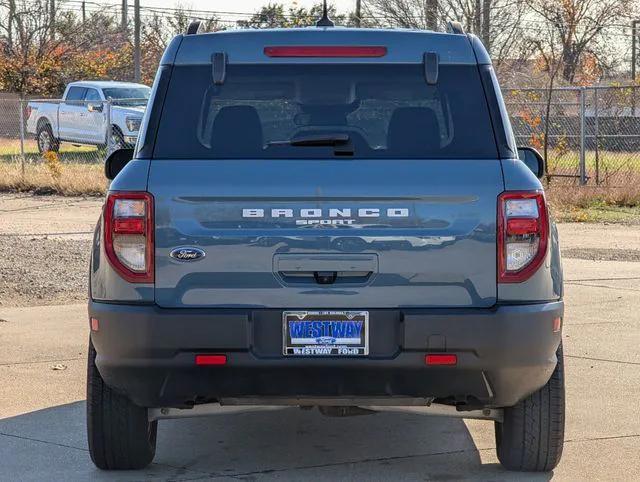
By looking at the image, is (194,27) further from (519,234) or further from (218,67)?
(519,234)

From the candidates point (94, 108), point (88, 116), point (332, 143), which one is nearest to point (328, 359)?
point (332, 143)

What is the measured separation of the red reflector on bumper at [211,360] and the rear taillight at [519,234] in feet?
3.63

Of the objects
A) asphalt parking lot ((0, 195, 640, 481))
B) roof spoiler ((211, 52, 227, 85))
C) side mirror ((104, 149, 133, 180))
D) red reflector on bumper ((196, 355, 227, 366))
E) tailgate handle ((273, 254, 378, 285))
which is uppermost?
roof spoiler ((211, 52, 227, 85))

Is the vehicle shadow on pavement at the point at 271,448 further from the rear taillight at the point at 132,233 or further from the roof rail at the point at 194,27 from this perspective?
the roof rail at the point at 194,27

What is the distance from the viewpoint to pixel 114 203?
5.14 metres

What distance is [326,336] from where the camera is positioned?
16.8 ft

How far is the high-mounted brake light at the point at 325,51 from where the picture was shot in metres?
5.49

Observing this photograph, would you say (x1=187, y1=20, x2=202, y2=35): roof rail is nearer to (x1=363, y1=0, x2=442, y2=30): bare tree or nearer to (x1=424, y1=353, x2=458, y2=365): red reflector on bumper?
(x1=424, y1=353, x2=458, y2=365): red reflector on bumper

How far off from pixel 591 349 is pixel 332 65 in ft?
13.4

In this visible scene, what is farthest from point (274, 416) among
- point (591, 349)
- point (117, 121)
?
point (117, 121)

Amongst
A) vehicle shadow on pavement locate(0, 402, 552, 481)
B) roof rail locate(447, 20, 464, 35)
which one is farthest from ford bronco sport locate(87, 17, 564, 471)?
roof rail locate(447, 20, 464, 35)

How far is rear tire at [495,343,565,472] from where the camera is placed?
18.4 feet

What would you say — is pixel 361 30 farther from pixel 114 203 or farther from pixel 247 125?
pixel 114 203

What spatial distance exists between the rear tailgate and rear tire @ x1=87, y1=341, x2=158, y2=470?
2.55 feet
